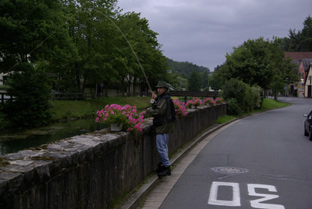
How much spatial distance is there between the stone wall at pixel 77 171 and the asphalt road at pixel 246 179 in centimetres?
96

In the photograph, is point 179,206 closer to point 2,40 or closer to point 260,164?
point 260,164

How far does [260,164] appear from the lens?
1014 centimetres

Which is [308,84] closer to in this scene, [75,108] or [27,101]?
[75,108]

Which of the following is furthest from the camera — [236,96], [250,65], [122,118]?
[250,65]

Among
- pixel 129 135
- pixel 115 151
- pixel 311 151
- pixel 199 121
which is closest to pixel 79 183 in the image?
pixel 115 151

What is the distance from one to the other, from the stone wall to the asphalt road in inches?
37.7

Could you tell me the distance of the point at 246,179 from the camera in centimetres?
824

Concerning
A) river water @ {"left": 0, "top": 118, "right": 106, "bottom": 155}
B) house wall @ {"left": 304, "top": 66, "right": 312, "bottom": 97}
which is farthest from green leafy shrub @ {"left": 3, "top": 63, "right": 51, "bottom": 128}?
house wall @ {"left": 304, "top": 66, "right": 312, "bottom": 97}

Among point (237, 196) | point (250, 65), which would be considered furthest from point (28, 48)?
point (237, 196)

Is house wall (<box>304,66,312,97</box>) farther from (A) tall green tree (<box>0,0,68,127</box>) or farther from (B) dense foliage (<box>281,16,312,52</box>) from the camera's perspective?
(A) tall green tree (<box>0,0,68,127</box>)

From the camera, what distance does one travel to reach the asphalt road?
6.42 metres

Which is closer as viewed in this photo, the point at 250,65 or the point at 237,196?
the point at 237,196

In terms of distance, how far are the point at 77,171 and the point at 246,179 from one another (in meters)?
5.01

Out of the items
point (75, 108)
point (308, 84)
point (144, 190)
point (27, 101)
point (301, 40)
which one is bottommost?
A: point (75, 108)
